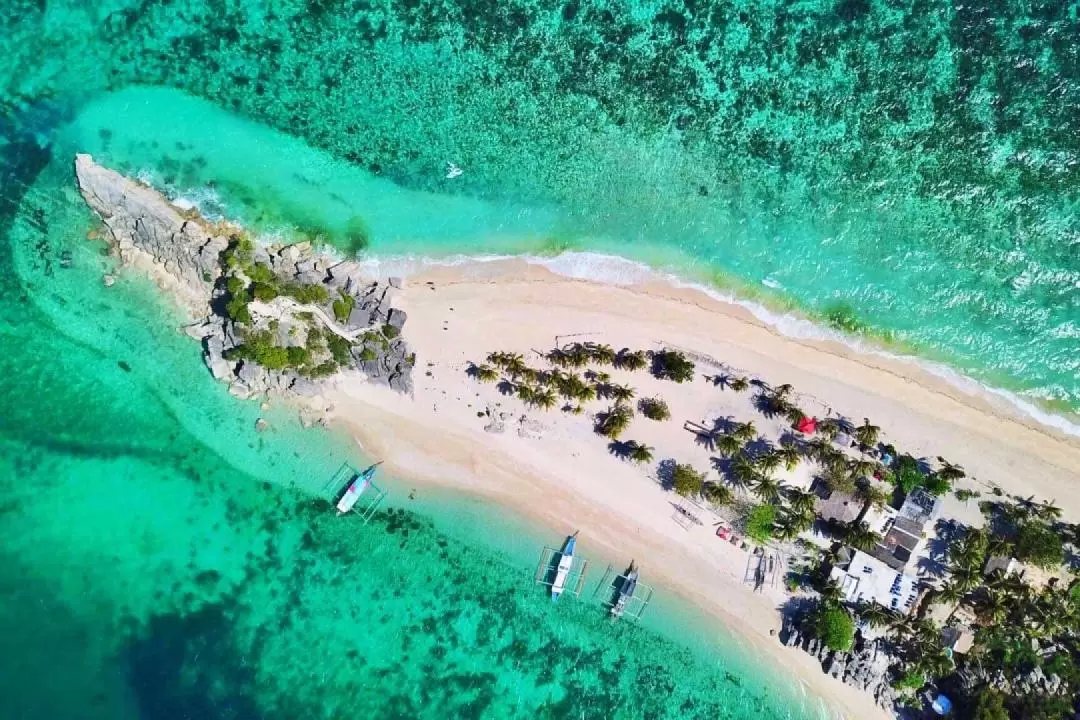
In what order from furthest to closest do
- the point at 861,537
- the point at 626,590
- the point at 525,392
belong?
the point at 626,590 < the point at 525,392 < the point at 861,537

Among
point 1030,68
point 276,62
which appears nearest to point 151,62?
point 276,62

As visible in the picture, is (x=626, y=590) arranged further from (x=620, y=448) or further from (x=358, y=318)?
(x=358, y=318)

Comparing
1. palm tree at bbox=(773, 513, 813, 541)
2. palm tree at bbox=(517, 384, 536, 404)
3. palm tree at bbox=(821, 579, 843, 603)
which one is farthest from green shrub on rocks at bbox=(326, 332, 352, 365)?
palm tree at bbox=(821, 579, 843, 603)

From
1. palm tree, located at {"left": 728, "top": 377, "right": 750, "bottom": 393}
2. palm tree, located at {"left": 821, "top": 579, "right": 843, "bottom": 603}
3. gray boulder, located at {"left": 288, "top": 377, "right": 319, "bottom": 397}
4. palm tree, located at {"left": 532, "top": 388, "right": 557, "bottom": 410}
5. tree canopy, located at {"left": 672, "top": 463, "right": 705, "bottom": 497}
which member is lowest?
gray boulder, located at {"left": 288, "top": 377, "right": 319, "bottom": 397}

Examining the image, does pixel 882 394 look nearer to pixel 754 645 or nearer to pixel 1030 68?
pixel 754 645

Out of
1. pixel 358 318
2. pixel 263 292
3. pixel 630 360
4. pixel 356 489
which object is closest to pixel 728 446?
pixel 630 360

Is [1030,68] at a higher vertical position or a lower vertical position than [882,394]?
higher

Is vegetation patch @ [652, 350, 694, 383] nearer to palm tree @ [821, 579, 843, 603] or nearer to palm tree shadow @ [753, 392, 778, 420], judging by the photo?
palm tree shadow @ [753, 392, 778, 420]
